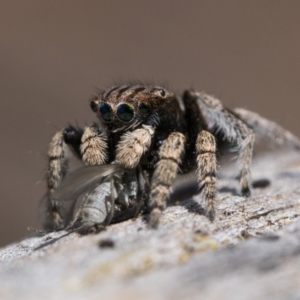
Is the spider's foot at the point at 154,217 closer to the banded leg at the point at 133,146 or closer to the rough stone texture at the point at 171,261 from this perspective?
the rough stone texture at the point at 171,261

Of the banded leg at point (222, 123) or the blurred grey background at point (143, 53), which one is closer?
the banded leg at point (222, 123)

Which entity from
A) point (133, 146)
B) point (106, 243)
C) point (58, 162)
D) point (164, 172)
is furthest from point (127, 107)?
point (106, 243)

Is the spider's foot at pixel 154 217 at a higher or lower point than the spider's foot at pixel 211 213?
higher

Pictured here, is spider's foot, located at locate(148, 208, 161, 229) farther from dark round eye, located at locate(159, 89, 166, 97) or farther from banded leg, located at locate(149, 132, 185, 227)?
dark round eye, located at locate(159, 89, 166, 97)

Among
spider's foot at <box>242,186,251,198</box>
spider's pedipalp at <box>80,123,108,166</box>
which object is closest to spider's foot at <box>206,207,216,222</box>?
spider's foot at <box>242,186,251,198</box>

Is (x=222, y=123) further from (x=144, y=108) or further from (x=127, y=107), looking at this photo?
(x=127, y=107)

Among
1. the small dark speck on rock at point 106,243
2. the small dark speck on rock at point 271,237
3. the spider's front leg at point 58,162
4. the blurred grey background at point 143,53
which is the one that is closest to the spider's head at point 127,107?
the spider's front leg at point 58,162
